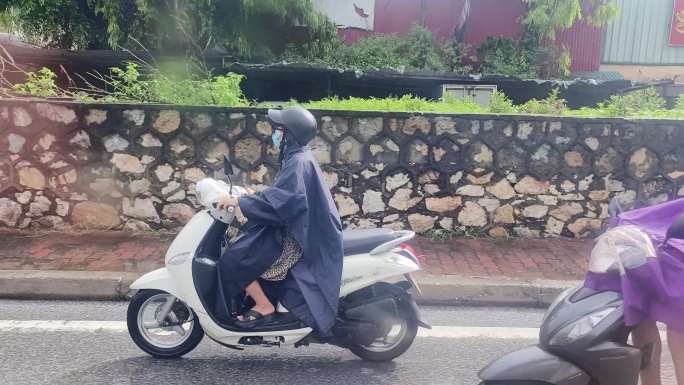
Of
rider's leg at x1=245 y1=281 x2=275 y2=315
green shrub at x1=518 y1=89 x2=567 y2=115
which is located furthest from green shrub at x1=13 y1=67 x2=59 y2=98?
green shrub at x1=518 y1=89 x2=567 y2=115

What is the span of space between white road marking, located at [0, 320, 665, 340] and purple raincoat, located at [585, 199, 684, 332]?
6.15ft

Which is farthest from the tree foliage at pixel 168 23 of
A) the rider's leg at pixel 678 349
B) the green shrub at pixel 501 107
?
the rider's leg at pixel 678 349

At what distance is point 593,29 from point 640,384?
12806 millimetres

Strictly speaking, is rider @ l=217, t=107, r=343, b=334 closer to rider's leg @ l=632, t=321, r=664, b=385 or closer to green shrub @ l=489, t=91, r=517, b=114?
rider's leg @ l=632, t=321, r=664, b=385

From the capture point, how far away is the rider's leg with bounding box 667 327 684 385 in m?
2.66

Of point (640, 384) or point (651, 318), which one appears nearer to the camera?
point (651, 318)

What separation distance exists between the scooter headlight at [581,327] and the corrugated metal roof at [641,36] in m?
13.4

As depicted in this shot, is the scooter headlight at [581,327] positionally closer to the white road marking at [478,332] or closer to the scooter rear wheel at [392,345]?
the scooter rear wheel at [392,345]

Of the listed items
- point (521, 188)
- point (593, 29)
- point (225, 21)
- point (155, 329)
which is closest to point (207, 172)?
point (155, 329)

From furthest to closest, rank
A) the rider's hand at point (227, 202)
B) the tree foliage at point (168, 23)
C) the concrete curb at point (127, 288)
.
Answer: the tree foliage at point (168, 23) → the concrete curb at point (127, 288) → the rider's hand at point (227, 202)

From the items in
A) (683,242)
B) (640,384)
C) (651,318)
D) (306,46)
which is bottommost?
(640,384)

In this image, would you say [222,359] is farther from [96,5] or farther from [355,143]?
[96,5]

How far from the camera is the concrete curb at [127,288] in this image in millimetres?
5109

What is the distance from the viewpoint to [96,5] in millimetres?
9828
